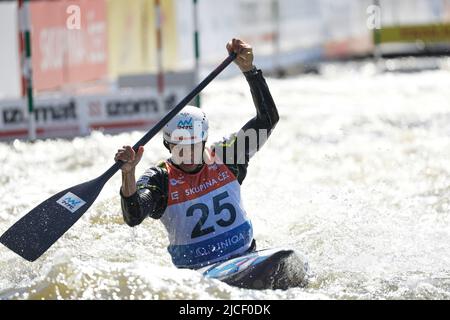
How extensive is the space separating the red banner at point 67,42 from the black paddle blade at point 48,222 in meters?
6.05

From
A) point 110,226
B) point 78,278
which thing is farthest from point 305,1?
point 78,278

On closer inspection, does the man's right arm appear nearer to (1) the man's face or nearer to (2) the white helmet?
(1) the man's face

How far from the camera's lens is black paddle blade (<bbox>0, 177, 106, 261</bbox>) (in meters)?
6.21

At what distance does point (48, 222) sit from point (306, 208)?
2.84 m

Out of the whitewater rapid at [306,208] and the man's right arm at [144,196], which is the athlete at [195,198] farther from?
the whitewater rapid at [306,208]

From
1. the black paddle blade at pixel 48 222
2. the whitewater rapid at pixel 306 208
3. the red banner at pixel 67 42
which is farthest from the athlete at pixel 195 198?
the red banner at pixel 67 42

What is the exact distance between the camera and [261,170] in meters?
10.4

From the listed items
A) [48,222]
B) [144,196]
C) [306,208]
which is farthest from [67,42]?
[144,196]

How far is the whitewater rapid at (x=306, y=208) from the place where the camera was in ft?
18.6

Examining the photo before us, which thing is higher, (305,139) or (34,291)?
(34,291)

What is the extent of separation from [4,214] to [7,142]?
3.40 meters
